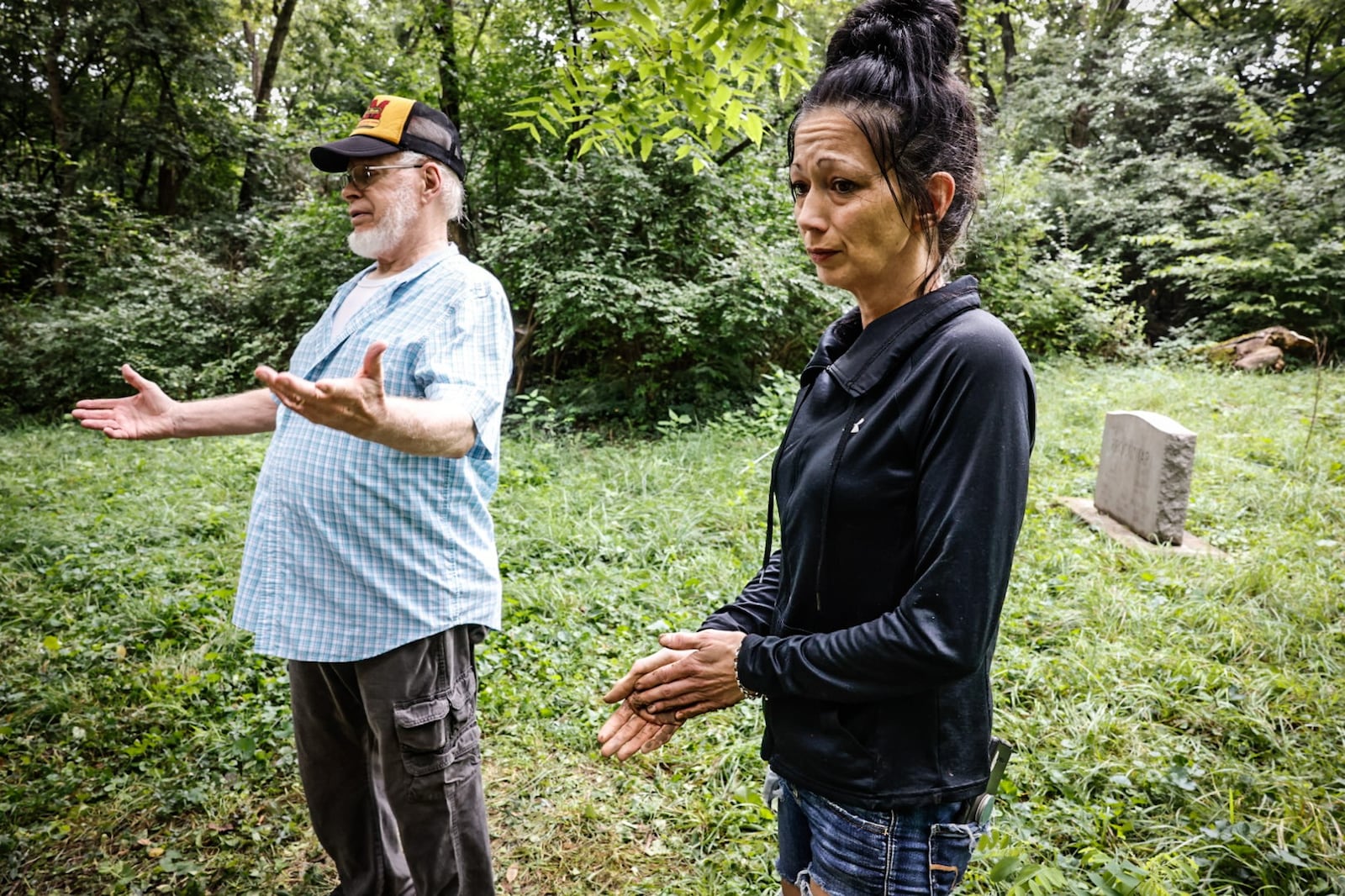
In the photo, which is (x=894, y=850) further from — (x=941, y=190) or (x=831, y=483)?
(x=941, y=190)

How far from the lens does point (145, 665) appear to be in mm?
3537

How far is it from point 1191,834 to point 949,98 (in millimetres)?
2429

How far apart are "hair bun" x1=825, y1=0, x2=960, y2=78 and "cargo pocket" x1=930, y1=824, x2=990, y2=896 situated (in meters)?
1.12

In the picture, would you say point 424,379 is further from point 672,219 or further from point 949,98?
point 672,219

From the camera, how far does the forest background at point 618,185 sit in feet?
23.7

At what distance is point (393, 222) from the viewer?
2.00m

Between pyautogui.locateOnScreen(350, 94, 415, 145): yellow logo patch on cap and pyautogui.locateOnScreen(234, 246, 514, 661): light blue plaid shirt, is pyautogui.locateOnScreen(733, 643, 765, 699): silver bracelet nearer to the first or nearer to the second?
pyautogui.locateOnScreen(234, 246, 514, 661): light blue plaid shirt

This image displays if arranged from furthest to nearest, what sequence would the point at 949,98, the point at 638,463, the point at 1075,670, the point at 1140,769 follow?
the point at 638,463, the point at 1075,670, the point at 1140,769, the point at 949,98

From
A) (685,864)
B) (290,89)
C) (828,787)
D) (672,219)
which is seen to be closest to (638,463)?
(672,219)

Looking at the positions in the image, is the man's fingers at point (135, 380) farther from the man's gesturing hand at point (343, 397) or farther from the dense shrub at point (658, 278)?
the dense shrub at point (658, 278)

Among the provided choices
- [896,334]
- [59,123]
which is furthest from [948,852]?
[59,123]

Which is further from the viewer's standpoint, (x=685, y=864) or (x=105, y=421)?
(x=685, y=864)

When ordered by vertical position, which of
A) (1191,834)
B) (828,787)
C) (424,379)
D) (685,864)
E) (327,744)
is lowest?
(685,864)

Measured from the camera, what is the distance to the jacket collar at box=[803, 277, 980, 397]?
111 centimetres
